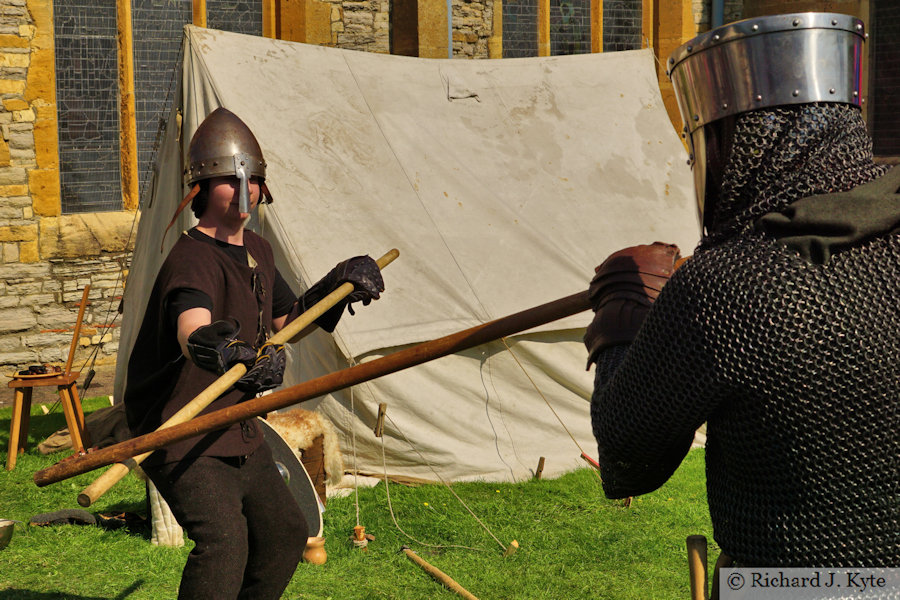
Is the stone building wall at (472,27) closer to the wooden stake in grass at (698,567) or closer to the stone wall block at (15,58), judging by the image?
the stone wall block at (15,58)

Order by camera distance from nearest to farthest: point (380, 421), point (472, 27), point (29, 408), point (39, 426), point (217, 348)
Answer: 1. point (217, 348)
2. point (380, 421)
3. point (29, 408)
4. point (39, 426)
5. point (472, 27)

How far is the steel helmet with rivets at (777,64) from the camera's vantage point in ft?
4.77

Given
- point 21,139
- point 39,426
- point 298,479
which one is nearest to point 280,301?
point 298,479

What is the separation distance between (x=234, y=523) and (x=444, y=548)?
182cm

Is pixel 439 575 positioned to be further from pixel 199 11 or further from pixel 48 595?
pixel 199 11

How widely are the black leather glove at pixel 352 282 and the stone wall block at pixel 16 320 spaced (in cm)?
565

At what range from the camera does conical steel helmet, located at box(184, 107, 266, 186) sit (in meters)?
2.81

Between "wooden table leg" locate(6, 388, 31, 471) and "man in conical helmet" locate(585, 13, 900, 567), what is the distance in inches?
190

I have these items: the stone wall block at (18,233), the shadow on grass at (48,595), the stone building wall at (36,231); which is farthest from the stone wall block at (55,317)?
the shadow on grass at (48,595)

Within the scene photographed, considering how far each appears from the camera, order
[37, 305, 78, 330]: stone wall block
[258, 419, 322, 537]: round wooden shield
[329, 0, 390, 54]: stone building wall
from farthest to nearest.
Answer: [329, 0, 390, 54]: stone building wall < [37, 305, 78, 330]: stone wall block < [258, 419, 322, 537]: round wooden shield

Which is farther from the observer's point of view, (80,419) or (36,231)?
(36,231)

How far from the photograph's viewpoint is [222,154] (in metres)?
2.81

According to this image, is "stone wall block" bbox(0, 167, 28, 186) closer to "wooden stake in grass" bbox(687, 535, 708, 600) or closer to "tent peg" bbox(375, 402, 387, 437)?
"tent peg" bbox(375, 402, 387, 437)

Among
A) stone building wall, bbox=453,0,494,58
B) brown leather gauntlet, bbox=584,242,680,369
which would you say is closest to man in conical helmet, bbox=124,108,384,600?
brown leather gauntlet, bbox=584,242,680,369
